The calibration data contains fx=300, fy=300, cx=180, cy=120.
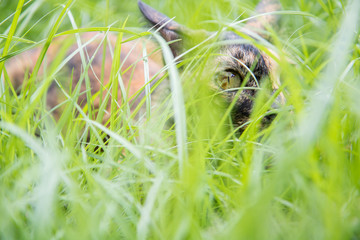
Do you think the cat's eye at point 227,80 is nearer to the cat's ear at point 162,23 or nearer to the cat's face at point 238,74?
the cat's face at point 238,74

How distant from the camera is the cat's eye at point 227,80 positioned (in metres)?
1.14

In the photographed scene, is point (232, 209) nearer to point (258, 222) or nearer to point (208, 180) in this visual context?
point (208, 180)

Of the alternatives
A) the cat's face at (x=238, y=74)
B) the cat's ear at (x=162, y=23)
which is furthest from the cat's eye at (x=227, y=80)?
the cat's ear at (x=162, y=23)

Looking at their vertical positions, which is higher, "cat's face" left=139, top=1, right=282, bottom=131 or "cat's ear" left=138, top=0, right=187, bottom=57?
"cat's ear" left=138, top=0, right=187, bottom=57

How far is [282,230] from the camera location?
0.51 m

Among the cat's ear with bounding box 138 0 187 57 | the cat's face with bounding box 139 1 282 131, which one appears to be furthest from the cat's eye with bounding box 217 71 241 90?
the cat's ear with bounding box 138 0 187 57

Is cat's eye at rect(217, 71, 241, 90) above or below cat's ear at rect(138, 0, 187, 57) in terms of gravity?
below

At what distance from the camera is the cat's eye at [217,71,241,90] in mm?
1145

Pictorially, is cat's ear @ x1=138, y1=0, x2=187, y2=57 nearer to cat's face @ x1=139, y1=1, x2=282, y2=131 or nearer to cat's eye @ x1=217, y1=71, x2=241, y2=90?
cat's face @ x1=139, y1=1, x2=282, y2=131

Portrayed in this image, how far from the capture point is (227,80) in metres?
1.14

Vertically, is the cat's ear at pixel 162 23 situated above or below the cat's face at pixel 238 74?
above

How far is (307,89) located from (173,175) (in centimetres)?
38

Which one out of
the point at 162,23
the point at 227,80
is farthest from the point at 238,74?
the point at 162,23

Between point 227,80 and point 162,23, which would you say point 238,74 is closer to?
point 227,80
